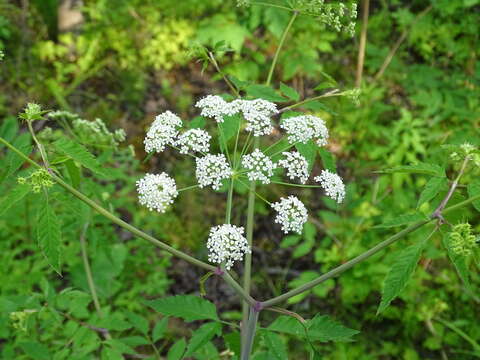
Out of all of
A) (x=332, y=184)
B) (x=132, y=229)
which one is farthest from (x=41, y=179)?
(x=332, y=184)

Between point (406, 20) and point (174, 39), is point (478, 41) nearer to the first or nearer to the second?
point (406, 20)

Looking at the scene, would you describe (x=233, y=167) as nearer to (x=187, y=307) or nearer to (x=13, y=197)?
(x=187, y=307)

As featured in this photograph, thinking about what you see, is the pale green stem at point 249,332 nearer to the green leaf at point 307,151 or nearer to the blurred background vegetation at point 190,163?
the blurred background vegetation at point 190,163

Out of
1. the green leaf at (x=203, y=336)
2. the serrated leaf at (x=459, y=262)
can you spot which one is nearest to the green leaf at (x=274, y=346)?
the green leaf at (x=203, y=336)

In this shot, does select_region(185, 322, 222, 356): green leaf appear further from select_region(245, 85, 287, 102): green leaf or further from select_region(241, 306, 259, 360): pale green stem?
select_region(245, 85, 287, 102): green leaf

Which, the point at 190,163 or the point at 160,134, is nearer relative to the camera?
the point at 160,134

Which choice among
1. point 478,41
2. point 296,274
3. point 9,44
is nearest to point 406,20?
point 478,41

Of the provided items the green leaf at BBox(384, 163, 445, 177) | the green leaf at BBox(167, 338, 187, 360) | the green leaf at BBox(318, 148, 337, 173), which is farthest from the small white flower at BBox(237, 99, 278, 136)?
the green leaf at BBox(167, 338, 187, 360)
